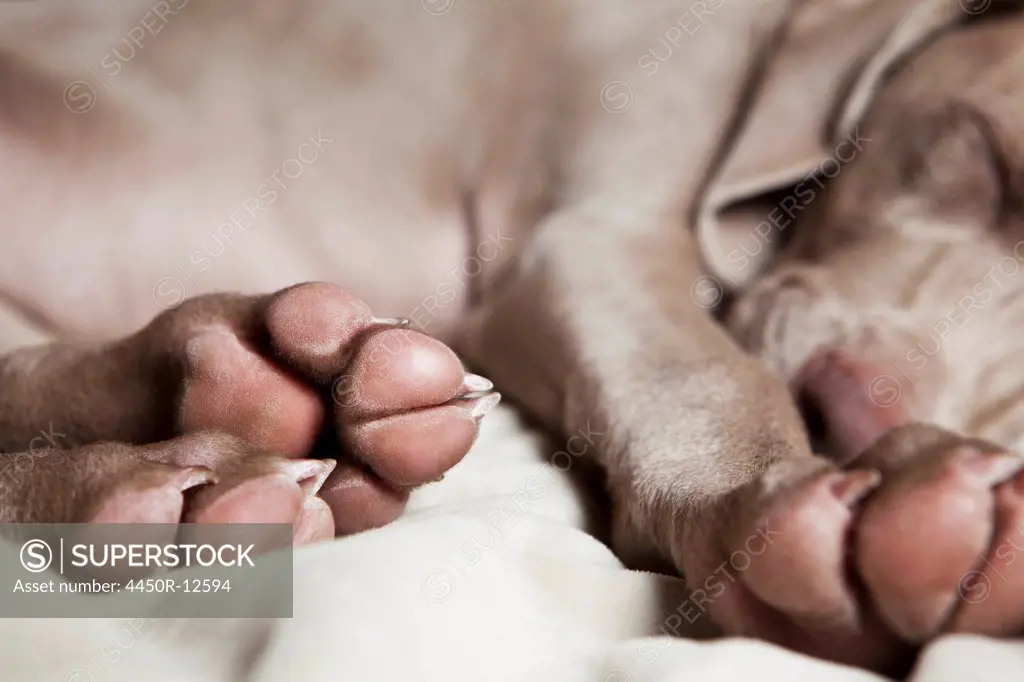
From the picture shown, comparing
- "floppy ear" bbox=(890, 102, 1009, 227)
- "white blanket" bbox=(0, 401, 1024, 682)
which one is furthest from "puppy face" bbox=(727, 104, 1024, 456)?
"white blanket" bbox=(0, 401, 1024, 682)

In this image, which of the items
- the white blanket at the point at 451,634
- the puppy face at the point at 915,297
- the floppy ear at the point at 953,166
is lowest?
the white blanket at the point at 451,634

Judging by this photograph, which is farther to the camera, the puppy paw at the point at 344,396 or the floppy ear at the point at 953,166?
the floppy ear at the point at 953,166

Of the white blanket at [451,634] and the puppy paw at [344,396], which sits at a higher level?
the puppy paw at [344,396]

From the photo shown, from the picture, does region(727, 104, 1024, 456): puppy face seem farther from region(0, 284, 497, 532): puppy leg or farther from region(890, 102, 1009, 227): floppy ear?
region(0, 284, 497, 532): puppy leg

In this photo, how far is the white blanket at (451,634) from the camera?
567 millimetres

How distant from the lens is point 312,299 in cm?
73

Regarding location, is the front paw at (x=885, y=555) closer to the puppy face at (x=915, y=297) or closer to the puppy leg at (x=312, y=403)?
the puppy leg at (x=312, y=403)

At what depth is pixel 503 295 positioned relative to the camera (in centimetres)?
119

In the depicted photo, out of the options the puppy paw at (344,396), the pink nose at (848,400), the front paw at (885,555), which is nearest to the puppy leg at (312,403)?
the puppy paw at (344,396)

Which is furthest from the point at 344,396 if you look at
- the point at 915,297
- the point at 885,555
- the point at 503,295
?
the point at 915,297

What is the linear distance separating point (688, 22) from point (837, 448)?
1.97 feet

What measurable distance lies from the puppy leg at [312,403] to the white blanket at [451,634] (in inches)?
1.8

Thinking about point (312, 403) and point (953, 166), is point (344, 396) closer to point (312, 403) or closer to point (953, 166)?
point (312, 403)

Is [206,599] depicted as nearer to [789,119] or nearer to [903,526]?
[903,526]
